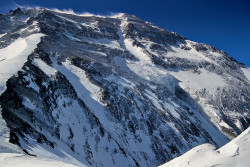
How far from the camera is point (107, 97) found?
35.9 meters

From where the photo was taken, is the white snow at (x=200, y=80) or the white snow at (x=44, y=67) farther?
the white snow at (x=200, y=80)

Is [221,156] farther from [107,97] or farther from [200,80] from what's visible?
[200,80]

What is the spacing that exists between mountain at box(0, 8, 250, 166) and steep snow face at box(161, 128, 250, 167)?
28.4ft

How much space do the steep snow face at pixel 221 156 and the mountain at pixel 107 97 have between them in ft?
28.4

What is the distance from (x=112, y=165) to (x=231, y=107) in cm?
4821

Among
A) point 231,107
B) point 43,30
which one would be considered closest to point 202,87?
point 231,107

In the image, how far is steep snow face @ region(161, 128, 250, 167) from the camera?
248 inches

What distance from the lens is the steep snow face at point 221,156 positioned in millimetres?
6304

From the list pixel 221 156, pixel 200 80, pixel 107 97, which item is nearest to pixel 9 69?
pixel 107 97

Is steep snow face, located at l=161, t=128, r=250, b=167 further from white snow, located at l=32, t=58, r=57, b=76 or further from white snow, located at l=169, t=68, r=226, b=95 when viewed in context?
white snow, located at l=169, t=68, r=226, b=95

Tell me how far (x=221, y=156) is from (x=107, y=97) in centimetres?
2978

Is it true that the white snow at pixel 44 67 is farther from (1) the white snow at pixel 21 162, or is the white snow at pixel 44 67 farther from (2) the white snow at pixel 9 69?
(1) the white snow at pixel 21 162

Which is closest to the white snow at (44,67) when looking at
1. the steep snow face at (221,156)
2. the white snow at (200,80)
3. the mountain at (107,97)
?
the mountain at (107,97)

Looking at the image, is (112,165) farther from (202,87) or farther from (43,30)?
(202,87)
